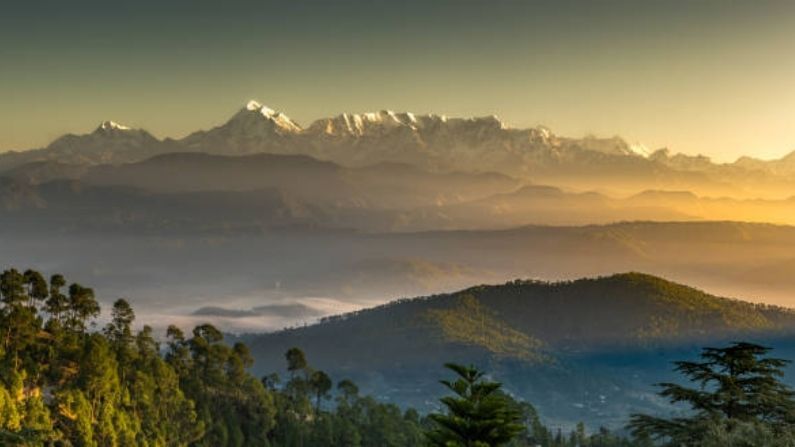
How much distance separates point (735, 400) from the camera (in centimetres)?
6938

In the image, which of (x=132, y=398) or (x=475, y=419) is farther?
(x=132, y=398)

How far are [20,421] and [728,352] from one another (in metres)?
107

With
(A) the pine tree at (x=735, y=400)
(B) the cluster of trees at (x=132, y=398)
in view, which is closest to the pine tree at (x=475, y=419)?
(B) the cluster of trees at (x=132, y=398)

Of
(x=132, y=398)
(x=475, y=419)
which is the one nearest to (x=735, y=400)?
(x=475, y=419)

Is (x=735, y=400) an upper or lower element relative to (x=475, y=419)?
upper

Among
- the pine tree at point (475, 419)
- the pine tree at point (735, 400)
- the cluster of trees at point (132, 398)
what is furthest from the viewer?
the pine tree at point (735, 400)

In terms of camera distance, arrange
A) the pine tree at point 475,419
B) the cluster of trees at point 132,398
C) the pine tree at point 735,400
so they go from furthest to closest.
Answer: the pine tree at point 735,400, the cluster of trees at point 132,398, the pine tree at point 475,419

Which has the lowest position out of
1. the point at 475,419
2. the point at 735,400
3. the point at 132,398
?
the point at 132,398

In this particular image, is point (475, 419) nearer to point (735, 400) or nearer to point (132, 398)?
point (735, 400)

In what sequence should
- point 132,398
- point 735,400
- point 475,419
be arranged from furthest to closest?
1. point 132,398
2. point 735,400
3. point 475,419

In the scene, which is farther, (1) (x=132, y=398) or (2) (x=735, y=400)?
(1) (x=132, y=398)

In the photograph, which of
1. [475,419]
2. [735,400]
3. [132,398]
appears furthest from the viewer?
[132,398]

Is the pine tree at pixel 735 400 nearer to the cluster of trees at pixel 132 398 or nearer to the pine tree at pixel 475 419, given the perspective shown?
the cluster of trees at pixel 132 398

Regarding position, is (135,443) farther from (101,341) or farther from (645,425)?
(645,425)
